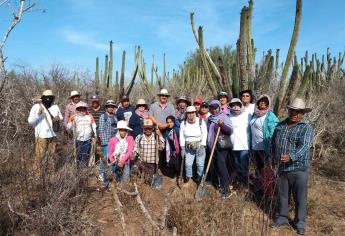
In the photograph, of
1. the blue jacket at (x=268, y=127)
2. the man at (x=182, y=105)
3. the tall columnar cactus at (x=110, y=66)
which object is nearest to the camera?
the blue jacket at (x=268, y=127)

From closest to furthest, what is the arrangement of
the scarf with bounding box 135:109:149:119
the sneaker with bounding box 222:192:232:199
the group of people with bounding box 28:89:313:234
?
1. the group of people with bounding box 28:89:313:234
2. the sneaker with bounding box 222:192:232:199
3. the scarf with bounding box 135:109:149:119

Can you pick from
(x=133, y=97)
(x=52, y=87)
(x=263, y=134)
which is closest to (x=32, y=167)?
(x=263, y=134)

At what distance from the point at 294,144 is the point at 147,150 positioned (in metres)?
2.71

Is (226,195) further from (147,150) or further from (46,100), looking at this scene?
(46,100)

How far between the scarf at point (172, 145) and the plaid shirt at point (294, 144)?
2253 millimetres

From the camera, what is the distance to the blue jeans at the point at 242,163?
6102 mm

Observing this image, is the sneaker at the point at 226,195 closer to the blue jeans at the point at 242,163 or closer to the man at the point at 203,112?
the blue jeans at the point at 242,163

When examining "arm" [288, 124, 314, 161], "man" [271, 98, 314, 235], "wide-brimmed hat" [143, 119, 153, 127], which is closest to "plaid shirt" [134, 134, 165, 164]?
"wide-brimmed hat" [143, 119, 153, 127]

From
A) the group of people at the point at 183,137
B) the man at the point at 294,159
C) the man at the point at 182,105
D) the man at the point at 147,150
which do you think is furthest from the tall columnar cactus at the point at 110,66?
the man at the point at 294,159

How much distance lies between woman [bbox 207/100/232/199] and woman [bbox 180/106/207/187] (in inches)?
5.1

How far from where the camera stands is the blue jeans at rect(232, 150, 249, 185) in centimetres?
610

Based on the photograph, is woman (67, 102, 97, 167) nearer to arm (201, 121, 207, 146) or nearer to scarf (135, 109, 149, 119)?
scarf (135, 109, 149, 119)

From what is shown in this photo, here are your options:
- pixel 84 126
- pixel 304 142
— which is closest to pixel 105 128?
pixel 84 126

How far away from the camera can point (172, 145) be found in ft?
23.0
